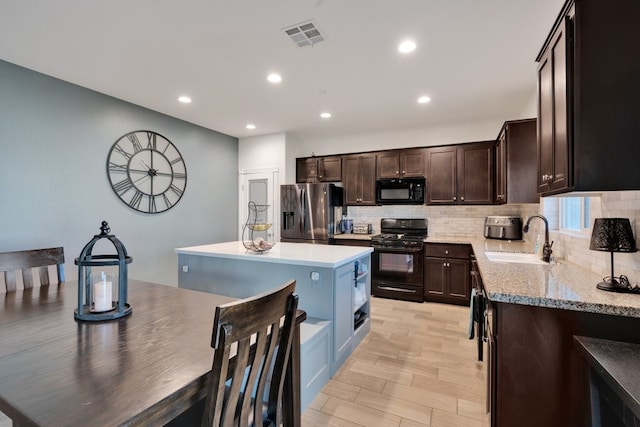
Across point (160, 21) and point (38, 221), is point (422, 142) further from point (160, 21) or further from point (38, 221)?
point (38, 221)

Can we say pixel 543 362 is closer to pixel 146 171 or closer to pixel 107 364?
pixel 107 364

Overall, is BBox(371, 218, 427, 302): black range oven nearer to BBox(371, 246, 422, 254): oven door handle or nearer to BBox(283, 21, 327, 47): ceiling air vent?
BBox(371, 246, 422, 254): oven door handle

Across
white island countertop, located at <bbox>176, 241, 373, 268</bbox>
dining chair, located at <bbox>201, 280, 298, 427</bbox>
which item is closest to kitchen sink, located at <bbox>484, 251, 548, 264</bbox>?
white island countertop, located at <bbox>176, 241, 373, 268</bbox>

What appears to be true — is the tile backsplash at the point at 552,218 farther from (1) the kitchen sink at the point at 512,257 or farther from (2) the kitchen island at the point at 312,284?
(2) the kitchen island at the point at 312,284

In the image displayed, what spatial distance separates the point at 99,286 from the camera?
1.37 metres

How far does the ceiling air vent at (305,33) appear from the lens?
88.5 inches

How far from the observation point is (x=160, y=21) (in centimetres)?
218

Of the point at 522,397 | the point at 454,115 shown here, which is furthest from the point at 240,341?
the point at 454,115

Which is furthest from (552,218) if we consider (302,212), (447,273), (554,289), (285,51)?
(302,212)

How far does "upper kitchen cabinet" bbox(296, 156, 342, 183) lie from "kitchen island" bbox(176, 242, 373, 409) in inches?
94.2

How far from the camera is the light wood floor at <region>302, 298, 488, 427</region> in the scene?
6.32 ft

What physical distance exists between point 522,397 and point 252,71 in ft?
10.6

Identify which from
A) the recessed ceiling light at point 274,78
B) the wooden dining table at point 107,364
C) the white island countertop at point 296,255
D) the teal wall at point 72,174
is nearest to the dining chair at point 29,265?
the wooden dining table at point 107,364

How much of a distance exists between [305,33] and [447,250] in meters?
3.25
